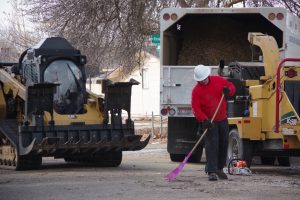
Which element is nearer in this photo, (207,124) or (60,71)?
(207,124)

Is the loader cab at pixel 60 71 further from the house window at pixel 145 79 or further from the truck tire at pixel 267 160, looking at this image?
the house window at pixel 145 79

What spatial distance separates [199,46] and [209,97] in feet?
19.7

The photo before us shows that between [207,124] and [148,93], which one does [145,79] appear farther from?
[207,124]

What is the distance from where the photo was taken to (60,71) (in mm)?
14914

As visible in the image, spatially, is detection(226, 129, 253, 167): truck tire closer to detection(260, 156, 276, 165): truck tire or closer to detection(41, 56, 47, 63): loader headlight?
detection(260, 156, 276, 165): truck tire

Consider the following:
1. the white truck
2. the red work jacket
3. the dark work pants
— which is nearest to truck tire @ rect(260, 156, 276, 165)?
the white truck

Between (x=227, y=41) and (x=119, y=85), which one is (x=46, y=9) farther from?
(x=119, y=85)

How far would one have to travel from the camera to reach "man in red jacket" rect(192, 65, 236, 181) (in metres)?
11.5

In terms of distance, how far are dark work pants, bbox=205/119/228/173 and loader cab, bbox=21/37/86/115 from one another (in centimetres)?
393

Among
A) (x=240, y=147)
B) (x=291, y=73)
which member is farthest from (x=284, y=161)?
(x=291, y=73)

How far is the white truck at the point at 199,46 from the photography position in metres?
16.2

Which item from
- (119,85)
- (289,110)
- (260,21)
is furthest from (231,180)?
(260,21)

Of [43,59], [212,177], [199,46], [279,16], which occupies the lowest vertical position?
[212,177]

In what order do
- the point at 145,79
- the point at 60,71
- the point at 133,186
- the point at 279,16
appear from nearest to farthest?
1. the point at 133,186
2. the point at 60,71
3. the point at 279,16
4. the point at 145,79
